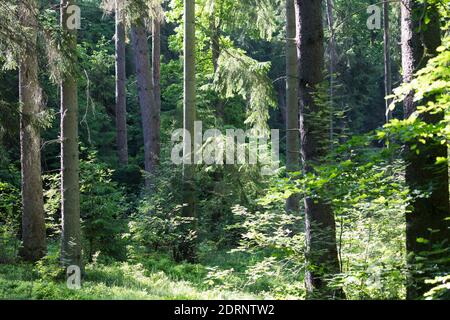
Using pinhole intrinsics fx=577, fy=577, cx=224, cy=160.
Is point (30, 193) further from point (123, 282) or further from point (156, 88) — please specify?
point (156, 88)

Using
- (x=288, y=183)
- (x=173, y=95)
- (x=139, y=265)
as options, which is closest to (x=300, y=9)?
(x=288, y=183)

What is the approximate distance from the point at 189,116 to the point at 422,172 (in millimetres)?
7867

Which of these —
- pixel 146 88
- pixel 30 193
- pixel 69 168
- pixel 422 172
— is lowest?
pixel 30 193

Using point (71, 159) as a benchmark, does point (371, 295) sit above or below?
below

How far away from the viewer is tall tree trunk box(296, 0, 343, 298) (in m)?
7.47

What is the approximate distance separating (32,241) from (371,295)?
8.34 m

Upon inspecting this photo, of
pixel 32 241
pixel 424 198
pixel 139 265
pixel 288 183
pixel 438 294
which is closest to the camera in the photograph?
pixel 438 294

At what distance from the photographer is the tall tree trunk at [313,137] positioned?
747 cm

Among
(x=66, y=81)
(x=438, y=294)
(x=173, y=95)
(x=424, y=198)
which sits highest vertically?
(x=173, y=95)

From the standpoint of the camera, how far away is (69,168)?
10586mm

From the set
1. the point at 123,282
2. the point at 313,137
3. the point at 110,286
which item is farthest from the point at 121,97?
the point at 313,137

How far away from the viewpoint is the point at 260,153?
16750mm

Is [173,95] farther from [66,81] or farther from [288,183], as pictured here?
[288,183]

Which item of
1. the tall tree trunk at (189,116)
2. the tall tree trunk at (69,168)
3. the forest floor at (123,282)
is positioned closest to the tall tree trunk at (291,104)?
the tall tree trunk at (189,116)
